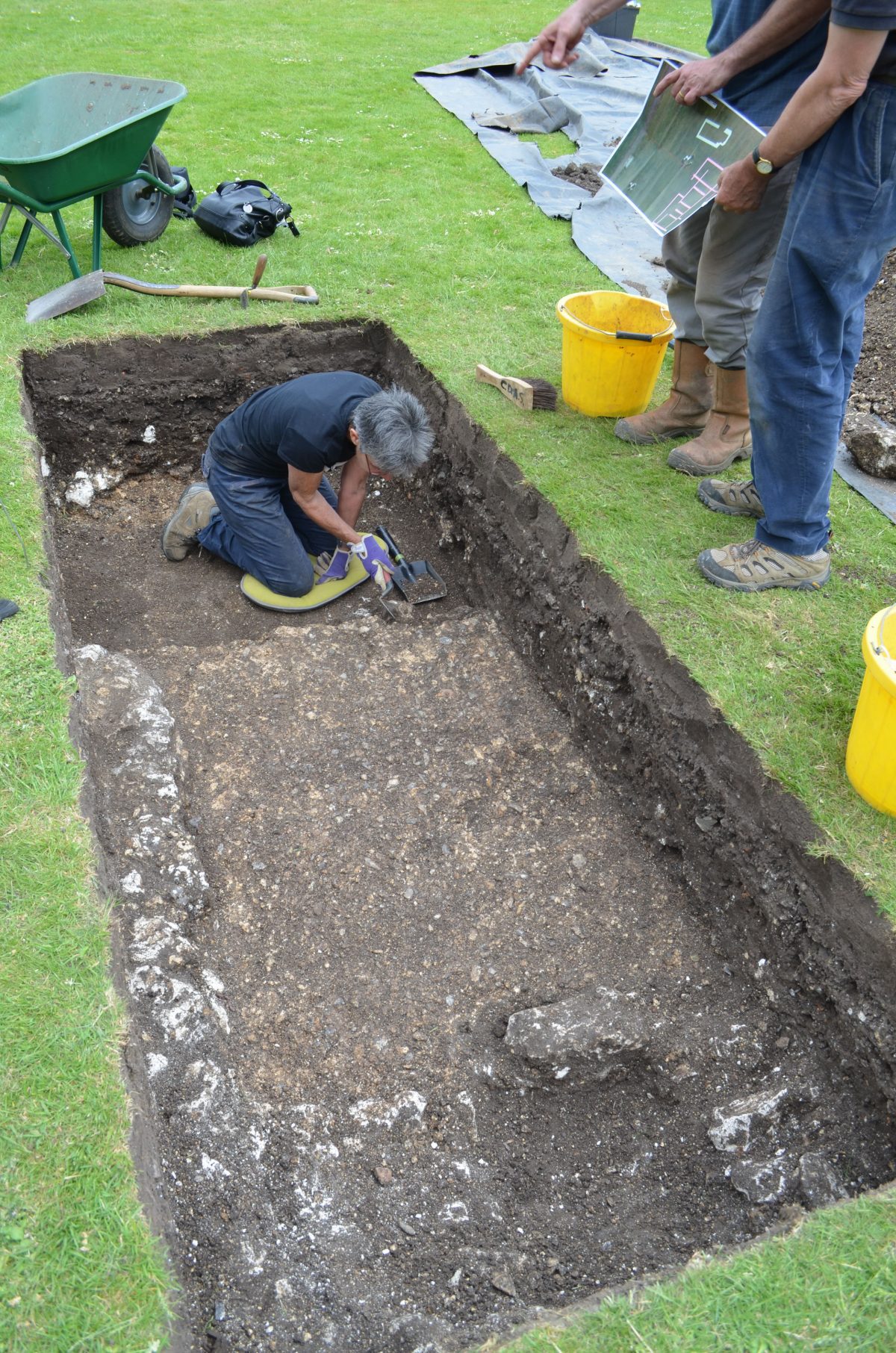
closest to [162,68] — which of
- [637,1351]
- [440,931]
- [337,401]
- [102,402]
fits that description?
[102,402]

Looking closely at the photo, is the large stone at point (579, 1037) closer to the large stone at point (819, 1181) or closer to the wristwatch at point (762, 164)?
the large stone at point (819, 1181)

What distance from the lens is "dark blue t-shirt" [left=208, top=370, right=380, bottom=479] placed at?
398 centimetres

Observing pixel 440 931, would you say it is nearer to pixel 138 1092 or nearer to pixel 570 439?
pixel 138 1092

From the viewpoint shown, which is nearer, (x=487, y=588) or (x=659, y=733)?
(x=659, y=733)

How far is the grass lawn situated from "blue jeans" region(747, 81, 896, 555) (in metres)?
0.43

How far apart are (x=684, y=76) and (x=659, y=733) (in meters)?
2.57

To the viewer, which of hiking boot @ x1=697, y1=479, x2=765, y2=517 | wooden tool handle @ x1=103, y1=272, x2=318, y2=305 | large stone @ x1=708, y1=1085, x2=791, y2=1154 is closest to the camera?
large stone @ x1=708, y1=1085, x2=791, y2=1154

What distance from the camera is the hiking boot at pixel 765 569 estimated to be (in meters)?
3.48

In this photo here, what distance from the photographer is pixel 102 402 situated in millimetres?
5188

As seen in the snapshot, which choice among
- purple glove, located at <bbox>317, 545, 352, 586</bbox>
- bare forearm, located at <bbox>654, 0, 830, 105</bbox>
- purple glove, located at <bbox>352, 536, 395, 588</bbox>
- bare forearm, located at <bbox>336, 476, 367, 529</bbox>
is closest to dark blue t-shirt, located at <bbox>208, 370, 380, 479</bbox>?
bare forearm, located at <bbox>336, 476, 367, 529</bbox>

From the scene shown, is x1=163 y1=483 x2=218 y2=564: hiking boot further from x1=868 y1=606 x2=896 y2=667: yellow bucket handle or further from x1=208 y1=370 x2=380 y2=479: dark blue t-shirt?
x1=868 y1=606 x2=896 y2=667: yellow bucket handle

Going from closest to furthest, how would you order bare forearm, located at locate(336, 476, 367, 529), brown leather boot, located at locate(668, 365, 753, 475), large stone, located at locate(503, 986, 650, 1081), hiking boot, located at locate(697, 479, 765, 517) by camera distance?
large stone, located at locate(503, 986, 650, 1081), hiking boot, located at locate(697, 479, 765, 517), brown leather boot, located at locate(668, 365, 753, 475), bare forearm, located at locate(336, 476, 367, 529)

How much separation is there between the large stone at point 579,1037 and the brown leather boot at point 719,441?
2561mm

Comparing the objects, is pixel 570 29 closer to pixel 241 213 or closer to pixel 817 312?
pixel 817 312
